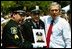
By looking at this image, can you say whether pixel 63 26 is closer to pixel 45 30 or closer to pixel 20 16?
pixel 45 30

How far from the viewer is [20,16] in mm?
6203

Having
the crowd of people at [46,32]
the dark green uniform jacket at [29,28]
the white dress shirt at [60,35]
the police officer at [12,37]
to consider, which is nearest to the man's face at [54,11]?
the crowd of people at [46,32]

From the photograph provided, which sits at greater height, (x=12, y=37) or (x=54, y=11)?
(x=54, y=11)

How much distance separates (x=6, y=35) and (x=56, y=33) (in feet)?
3.21

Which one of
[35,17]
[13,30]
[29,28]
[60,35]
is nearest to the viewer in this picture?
[13,30]

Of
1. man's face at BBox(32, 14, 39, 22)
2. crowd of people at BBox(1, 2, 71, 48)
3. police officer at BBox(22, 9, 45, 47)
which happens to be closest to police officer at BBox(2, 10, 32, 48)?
crowd of people at BBox(1, 2, 71, 48)

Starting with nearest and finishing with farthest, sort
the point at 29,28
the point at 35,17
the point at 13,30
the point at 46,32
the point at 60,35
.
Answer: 1. the point at 13,30
2. the point at 60,35
3. the point at 46,32
4. the point at 29,28
5. the point at 35,17

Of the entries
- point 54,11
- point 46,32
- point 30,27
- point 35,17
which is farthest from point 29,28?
point 35,17

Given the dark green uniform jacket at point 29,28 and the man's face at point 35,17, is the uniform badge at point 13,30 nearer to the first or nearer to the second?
the dark green uniform jacket at point 29,28

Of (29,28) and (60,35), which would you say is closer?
(60,35)

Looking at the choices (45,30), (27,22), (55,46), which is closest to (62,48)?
(55,46)

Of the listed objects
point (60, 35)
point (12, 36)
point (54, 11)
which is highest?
point (54, 11)

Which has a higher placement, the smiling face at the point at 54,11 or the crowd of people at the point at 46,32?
the smiling face at the point at 54,11

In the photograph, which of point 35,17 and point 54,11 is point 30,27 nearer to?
point 54,11
